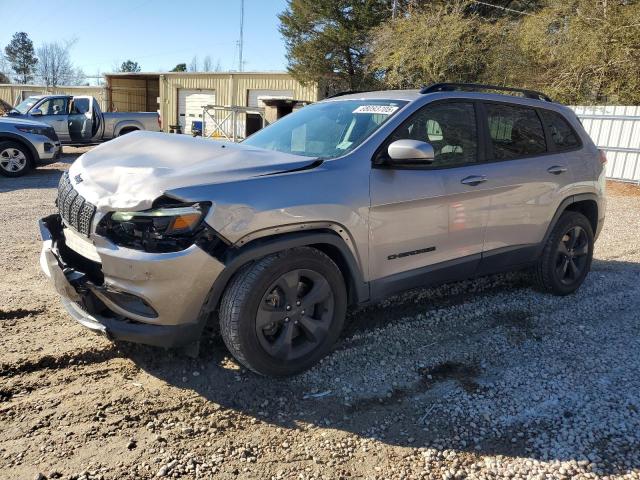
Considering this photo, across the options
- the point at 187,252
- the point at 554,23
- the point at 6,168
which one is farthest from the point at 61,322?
the point at 554,23

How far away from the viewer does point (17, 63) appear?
73.7 metres

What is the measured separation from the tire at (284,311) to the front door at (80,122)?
1561 cm

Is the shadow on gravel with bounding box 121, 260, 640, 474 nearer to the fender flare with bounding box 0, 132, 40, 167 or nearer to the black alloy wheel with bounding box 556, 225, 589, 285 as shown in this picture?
the black alloy wheel with bounding box 556, 225, 589, 285

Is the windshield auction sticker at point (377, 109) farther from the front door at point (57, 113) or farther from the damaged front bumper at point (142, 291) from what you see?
the front door at point (57, 113)

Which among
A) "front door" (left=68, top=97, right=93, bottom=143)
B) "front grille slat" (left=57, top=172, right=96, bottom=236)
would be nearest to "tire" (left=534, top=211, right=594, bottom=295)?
"front grille slat" (left=57, top=172, right=96, bottom=236)

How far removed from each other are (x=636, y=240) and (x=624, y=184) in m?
7.56

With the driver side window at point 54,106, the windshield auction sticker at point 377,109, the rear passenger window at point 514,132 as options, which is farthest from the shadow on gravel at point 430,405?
the driver side window at point 54,106

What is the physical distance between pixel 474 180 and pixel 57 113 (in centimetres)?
1587

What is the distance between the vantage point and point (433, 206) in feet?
12.0

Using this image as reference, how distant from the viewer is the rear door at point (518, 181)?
413cm

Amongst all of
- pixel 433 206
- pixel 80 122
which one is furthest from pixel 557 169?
pixel 80 122

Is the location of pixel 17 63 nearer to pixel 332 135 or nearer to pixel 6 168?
pixel 6 168

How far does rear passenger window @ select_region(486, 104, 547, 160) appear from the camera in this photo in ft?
13.8

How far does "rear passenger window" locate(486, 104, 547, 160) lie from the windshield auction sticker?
0.96 metres
